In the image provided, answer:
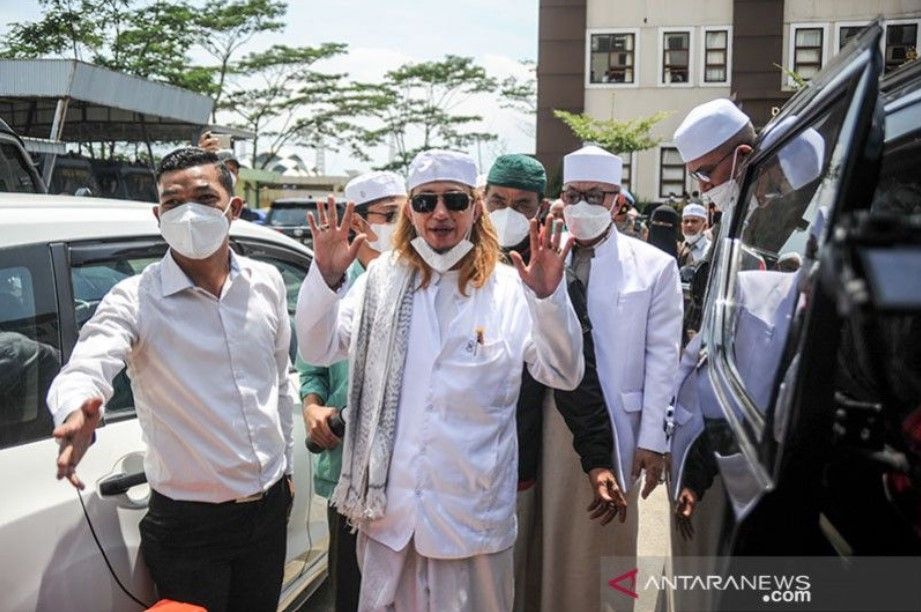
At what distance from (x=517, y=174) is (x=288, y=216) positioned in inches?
608

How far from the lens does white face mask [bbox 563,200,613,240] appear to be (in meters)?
3.00

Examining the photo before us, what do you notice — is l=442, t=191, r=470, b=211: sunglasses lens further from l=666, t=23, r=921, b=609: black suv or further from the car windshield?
the car windshield

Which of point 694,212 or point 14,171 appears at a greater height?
point 14,171

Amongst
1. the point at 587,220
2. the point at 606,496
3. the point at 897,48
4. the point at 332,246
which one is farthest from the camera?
the point at 897,48

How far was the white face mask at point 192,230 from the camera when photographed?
2.31m

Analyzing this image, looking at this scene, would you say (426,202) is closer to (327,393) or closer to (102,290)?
(327,393)

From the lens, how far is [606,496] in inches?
98.0

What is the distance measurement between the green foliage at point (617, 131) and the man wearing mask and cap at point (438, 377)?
2354 centimetres

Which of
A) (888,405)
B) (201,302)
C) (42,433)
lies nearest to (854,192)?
(888,405)

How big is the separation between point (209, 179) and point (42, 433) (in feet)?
2.69

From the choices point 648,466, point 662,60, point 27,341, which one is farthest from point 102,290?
point 662,60

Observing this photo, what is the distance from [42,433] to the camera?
6.95 ft

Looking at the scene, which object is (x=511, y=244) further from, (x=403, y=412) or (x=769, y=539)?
(x=769, y=539)

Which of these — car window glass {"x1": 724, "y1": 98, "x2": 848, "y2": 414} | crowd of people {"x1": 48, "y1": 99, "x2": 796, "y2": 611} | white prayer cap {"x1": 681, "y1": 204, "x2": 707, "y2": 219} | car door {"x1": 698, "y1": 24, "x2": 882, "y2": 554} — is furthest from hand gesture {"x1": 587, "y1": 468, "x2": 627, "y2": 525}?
white prayer cap {"x1": 681, "y1": 204, "x2": 707, "y2": 219}
